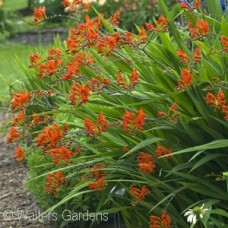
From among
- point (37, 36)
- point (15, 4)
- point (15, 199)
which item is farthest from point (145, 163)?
point (15, 4)

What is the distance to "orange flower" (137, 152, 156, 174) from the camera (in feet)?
10.8

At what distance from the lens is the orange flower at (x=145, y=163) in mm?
3303

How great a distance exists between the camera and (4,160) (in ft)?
20.6

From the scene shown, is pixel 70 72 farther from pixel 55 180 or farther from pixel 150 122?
pixel 55 180

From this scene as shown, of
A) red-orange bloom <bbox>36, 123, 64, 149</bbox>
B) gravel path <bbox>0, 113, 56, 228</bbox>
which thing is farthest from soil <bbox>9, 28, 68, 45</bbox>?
red-orange bloom <bbox>36, 123, 64, 149</bbox>

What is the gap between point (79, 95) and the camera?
10.6 ft

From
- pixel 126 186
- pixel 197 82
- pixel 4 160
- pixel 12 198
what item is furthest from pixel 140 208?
pixel 4 160

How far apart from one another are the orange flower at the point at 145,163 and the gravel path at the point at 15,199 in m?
1.32

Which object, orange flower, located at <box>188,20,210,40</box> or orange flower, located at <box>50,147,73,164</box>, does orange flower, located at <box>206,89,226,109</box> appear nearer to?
orange flower, located at <box>188,20,210,40</box>

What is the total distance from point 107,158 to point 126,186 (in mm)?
182

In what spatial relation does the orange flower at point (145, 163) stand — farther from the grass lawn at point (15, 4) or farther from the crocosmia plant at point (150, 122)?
the grass lawn at point (15, 4)

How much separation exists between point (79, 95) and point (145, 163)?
17.2 inches

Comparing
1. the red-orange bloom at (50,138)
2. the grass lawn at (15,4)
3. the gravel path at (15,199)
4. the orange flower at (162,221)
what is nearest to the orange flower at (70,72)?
the red-orange bloom at (50,138)

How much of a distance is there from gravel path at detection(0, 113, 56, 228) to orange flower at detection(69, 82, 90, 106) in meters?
1.56
